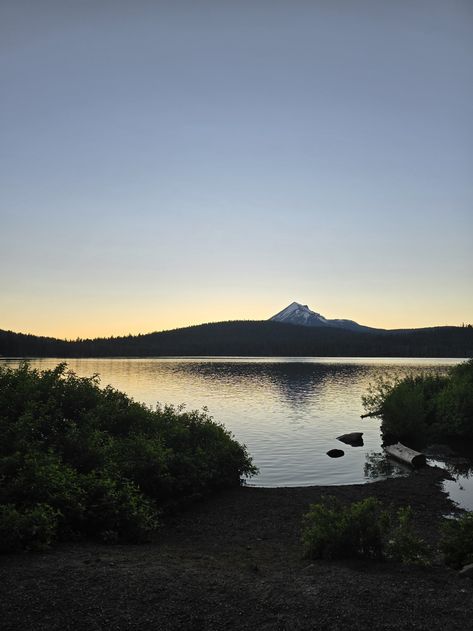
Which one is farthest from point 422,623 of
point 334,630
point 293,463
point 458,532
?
point 293,463

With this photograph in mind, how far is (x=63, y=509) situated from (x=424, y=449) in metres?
29.8

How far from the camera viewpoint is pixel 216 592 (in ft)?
30.0

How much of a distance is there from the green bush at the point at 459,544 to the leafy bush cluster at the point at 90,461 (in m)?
7.67

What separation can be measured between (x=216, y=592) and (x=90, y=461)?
331 inches

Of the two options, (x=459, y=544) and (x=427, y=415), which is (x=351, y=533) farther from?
(x=427, y=415)

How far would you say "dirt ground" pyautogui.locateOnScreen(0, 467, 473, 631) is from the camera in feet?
26.8

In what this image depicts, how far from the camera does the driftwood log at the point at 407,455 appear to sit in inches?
1169

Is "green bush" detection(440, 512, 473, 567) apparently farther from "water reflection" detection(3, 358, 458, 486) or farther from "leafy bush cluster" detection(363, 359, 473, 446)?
"leafy bush cluster" detection(363, 359, 473, 446)

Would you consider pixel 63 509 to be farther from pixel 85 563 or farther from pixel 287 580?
pixel 287 580

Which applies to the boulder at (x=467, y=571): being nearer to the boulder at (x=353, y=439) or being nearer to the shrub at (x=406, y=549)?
the shrub at (x=406, y=549)

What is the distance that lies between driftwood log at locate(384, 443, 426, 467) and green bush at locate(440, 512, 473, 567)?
61.8 feet

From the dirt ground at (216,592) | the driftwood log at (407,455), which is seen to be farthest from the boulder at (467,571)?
the driftwood log at (407,455)

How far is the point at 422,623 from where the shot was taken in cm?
819

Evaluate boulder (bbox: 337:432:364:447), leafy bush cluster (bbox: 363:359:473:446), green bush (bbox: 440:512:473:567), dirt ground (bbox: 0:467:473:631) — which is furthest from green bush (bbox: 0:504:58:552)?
leafy bush cluster (bbox: 363:359:473:446)
